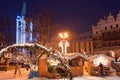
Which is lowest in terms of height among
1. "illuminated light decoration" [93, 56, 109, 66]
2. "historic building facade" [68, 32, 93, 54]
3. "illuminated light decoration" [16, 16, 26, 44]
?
"illuminated light decoration" [93, 56, 109, 66]

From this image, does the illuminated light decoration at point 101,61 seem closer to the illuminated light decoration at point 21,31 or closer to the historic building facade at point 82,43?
the illuminated light decoration at point 21,31

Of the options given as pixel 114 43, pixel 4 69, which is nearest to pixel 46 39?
pixel 4 69

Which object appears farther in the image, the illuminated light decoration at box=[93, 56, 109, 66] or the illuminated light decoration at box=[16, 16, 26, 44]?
the illuminated light decoration at box=[16, 16, 26, 44]

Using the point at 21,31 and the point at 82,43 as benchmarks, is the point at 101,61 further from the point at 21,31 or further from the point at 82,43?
the point at 82,43

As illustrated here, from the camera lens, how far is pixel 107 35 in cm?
4809

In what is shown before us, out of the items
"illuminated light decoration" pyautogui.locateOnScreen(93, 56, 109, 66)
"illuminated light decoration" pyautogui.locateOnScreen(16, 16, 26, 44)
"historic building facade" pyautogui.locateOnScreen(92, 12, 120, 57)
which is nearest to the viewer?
"illuminated light decoration" pyautogui.locateOnScreen(93, 56, 109, 66)

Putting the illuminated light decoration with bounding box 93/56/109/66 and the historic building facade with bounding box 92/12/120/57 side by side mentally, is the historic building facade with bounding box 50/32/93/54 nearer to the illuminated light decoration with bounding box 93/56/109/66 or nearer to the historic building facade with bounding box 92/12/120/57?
the historic building facade with bounding box 92/12/120/57

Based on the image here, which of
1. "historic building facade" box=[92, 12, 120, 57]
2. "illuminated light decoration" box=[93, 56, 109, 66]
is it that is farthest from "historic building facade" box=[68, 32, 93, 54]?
"illuminated light decoration" box=[93, 56, 109, 66]

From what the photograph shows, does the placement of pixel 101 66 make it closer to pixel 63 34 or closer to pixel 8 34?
pixel 63 34

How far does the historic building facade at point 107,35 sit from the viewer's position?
45.8 metres

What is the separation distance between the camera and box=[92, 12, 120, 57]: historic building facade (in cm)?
4584

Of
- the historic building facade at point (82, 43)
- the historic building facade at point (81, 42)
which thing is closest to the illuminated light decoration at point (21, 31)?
the historic building facade at point (81, 42)

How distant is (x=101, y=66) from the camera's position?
25.3 m

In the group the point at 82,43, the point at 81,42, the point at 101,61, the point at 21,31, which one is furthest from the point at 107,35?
the point at 101,61
